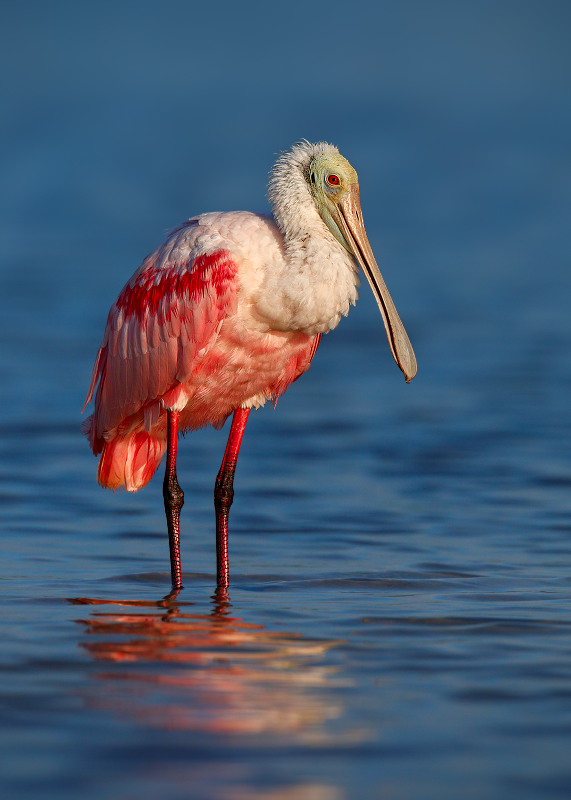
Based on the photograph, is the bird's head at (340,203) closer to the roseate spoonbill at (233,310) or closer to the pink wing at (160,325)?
the roseate spoonbill at (233,310)

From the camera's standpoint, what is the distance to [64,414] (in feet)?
48.7

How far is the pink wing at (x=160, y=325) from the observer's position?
7.94 metres

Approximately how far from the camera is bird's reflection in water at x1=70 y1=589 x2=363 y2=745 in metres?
5.01

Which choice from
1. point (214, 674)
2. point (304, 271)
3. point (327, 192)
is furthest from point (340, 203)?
point (214, 674)

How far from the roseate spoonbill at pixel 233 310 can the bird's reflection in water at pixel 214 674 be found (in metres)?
1.25

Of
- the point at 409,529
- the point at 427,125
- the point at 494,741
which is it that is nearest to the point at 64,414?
the point at 409,529

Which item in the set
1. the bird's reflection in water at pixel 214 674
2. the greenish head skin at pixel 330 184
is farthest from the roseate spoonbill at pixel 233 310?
the bird's reflection in water at pixel 214 674

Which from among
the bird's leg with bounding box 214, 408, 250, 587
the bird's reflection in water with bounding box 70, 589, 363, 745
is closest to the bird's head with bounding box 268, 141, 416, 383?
the bird's leg with bounding box 214, 408, 250, 587

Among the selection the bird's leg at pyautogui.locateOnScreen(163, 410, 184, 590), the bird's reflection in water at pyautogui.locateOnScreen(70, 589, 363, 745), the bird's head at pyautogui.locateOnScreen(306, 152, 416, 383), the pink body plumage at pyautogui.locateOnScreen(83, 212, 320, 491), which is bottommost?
the bird's reflection in water at pyautogui.locateOnScreen(70, 589, 363, 745)

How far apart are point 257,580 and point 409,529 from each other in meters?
1.82

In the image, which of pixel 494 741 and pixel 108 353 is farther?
pixel 108 353

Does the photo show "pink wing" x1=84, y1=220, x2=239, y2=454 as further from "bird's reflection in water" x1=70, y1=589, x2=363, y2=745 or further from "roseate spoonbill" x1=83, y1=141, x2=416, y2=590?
"bird's reflection in water" x1=70, y1=589, x2=363, y2=745

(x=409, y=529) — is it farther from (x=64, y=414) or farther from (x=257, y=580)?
(x=64, y=414)

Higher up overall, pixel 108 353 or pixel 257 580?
pixel 108 353
